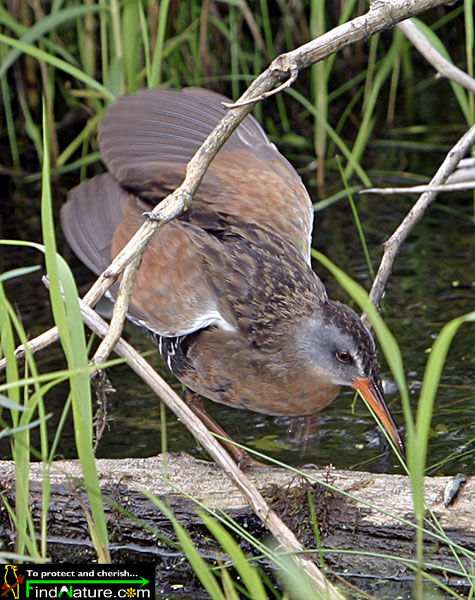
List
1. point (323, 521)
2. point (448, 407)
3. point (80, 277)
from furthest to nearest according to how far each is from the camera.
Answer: point (80, 277), point (448, 407), point (323, 521)

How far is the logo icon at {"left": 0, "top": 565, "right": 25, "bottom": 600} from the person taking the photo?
107 inches

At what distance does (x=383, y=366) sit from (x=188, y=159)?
4.47 ft

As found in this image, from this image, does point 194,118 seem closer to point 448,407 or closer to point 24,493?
point 448,407

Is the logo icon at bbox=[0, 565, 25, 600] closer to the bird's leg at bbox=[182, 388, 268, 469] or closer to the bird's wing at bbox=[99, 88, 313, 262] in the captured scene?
the bird's leg at bbox=[182, 388, 268, 469]

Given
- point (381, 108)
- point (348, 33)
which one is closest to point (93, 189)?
point (348, 33)

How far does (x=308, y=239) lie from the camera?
3.90 metres

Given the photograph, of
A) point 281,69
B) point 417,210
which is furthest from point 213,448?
point 417,210

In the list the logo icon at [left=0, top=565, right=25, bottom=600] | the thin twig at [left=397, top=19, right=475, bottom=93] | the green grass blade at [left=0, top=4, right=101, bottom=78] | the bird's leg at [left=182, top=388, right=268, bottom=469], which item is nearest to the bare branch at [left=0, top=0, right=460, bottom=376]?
the logo icon at [left=0, top=565, right=25, bottom=600]

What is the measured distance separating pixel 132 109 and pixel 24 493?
2.00 metres

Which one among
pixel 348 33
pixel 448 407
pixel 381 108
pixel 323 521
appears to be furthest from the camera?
pixel 381 108

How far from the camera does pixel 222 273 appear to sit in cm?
351

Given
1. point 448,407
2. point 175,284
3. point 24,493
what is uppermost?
point 175,284

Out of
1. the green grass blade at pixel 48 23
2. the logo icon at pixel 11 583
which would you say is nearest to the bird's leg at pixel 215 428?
the logo icon at pixel 11 583

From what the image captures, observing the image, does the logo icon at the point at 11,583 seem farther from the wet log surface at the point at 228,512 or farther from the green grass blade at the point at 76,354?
the green grass blade at the point at 76,354
